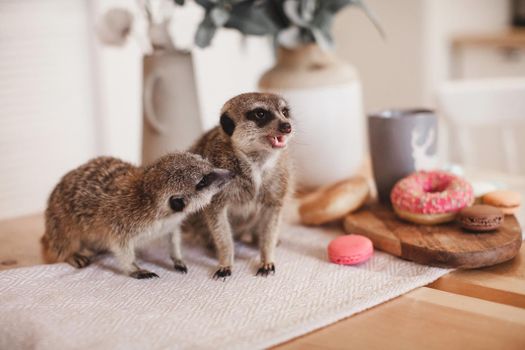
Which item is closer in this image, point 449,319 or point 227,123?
point 449,319

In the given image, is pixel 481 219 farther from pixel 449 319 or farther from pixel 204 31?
pixel 204 31

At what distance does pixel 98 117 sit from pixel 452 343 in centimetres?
237

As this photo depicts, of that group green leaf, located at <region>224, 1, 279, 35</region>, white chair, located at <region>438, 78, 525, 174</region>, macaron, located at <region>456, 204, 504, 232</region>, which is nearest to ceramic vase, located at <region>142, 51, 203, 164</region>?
green leaf, located at <region>224, 1, 279, 35</region>

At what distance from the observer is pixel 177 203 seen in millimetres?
1117

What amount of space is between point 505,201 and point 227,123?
0.63m

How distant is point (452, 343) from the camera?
34.6 inches

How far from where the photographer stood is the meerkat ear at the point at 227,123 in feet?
3.84

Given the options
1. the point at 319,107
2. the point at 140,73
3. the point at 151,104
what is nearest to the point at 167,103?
the point at 151,104

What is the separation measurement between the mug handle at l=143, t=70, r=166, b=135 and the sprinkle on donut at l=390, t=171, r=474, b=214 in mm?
623

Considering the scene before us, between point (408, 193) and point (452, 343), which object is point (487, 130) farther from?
point (452, 343)

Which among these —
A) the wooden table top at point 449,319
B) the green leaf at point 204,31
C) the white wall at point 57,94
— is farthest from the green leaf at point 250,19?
the white wall at point 57,94

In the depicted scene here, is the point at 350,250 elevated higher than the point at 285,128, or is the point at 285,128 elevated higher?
the point at 285,128

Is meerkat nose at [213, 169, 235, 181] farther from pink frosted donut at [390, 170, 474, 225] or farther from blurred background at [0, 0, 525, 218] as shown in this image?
blurred background at [0, 0, 525, 218]

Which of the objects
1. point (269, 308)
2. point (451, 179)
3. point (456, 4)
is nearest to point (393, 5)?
point (456, 4)
